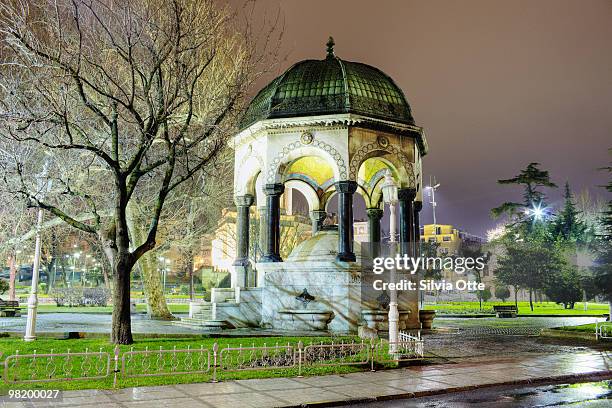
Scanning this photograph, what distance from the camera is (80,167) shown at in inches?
834

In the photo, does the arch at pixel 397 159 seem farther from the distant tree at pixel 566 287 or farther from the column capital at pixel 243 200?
the distant tree at pixel 566 287

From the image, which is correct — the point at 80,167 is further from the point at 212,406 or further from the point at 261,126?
the point at 212,406

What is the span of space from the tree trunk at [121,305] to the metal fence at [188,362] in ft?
6.53

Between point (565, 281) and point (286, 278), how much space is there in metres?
30.2

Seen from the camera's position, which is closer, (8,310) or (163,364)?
(163,364)

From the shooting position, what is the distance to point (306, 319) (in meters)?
20.0

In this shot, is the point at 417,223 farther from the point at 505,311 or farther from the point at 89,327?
the point at 505,311

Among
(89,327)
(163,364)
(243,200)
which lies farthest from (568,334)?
(89,327)

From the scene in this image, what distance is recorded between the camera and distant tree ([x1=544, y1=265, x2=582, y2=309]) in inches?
1629

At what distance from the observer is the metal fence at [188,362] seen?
10555 millimetres

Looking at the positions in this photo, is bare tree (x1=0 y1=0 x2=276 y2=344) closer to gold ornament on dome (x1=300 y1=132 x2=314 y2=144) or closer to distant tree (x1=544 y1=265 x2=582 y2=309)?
gold ornament on dome (x1=300 y1=132 x2=314 y2=144)

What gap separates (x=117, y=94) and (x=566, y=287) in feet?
122

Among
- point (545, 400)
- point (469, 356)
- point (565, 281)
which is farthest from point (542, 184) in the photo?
point (545, 400)

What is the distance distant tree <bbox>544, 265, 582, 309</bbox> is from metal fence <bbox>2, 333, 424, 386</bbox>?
3217cm
